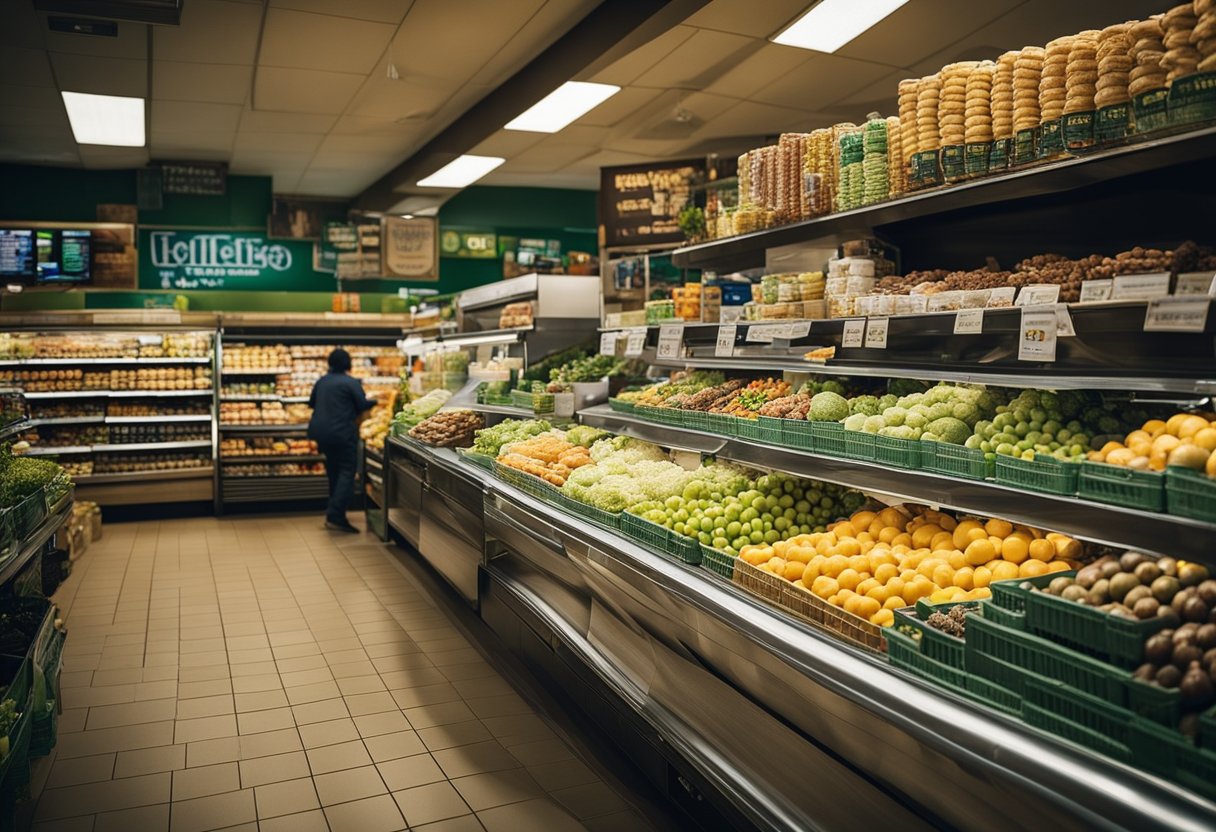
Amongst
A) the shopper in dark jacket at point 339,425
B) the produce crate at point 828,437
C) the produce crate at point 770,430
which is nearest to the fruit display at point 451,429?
the shopper in dark jacket at point 339,425

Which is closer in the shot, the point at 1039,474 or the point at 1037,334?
the point at 1039,474

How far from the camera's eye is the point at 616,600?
148 inches

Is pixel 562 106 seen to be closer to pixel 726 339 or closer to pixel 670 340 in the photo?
pixel 670 340

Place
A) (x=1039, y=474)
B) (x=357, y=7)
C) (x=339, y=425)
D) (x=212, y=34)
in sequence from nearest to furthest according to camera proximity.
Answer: (x=1039, y=474) → (x=357, y=7) → (x=212, y=34) → (x=339, y=425)

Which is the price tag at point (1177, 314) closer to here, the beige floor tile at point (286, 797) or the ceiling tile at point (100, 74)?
the beige floor tile at point (286, 797)

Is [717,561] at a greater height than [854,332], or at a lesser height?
lesser

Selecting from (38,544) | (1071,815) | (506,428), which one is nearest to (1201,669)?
(1071,815)

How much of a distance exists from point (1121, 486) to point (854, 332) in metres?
1.38

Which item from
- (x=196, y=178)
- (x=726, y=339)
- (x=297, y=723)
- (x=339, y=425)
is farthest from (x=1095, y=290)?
(x=196, y=178)

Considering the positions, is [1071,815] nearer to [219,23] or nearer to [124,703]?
[124,703]

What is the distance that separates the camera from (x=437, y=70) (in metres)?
7.61

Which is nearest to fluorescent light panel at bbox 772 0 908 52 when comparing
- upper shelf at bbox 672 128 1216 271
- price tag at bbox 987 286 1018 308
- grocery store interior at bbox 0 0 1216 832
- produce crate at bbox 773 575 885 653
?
grocery store interior at bbox 0 0 1216 832

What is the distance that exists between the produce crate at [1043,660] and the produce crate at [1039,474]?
0.40 metres

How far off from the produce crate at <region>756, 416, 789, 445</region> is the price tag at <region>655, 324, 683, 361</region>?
109cm
